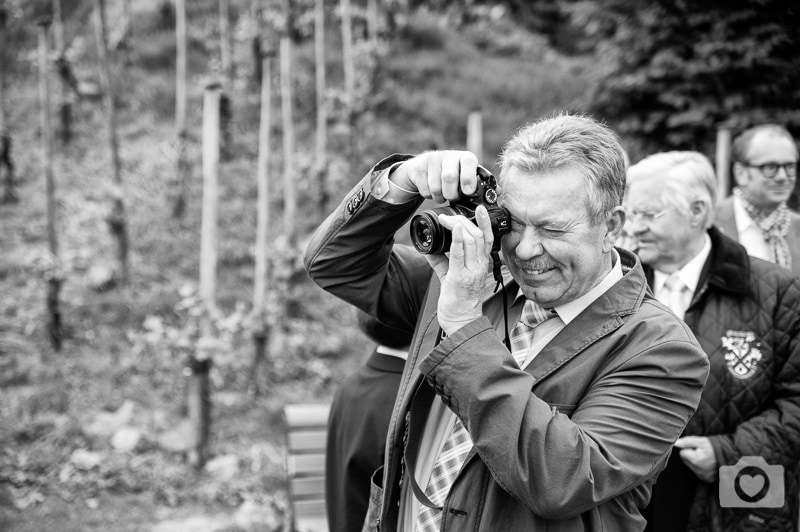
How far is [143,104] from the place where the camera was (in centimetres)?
868

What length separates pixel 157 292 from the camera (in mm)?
6270

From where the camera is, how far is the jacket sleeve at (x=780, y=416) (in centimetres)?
247

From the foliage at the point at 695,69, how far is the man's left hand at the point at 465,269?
20.5ft

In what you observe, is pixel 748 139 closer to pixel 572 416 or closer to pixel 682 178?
pixel 682 178

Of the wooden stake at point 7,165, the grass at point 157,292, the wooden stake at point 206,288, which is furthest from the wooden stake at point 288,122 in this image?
the wooden stake at point 7,165

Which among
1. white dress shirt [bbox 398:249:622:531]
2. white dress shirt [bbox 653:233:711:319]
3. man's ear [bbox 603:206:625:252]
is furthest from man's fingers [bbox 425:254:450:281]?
white dress shirt [bbox 653:233:711:319]

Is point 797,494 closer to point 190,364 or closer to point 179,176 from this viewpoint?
point 190,364

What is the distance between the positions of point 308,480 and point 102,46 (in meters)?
4.40

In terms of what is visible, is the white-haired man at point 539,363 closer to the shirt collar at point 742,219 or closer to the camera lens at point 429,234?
the camera lens at point 429,234

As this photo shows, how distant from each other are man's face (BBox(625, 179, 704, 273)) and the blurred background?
266 centimetres

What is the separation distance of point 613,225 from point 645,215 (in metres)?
1.01

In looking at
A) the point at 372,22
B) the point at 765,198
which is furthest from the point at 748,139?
the point at 372,22

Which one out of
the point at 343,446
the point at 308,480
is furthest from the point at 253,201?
the point at 343,446

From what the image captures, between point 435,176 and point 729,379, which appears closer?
point 435,176
